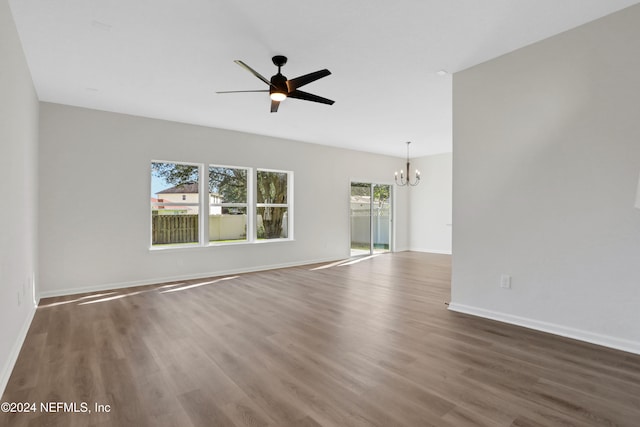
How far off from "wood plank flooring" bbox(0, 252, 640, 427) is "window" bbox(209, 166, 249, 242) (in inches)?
90.7

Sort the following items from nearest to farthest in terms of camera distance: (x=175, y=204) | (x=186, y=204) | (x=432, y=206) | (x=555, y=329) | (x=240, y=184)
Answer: (x=555, y=329) → (x=175, y=204) → (x=186, y=204) → (x=240, y=184) → (x=432, y=206)

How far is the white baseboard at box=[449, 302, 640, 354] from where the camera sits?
8.87 feet

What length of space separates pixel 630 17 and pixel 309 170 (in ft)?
18.1

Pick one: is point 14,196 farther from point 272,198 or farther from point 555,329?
point 555,329

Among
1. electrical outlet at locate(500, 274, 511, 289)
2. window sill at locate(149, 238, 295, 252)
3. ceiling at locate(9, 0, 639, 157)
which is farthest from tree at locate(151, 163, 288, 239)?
electrical outlet at locate(500, 274, 511, 289)

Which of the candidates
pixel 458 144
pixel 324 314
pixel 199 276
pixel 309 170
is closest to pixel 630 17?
A: pixel 458 144

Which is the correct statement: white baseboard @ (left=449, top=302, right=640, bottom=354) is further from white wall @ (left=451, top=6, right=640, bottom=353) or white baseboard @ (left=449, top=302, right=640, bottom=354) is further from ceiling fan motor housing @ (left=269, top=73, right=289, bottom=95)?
ceiling fan motor housing @ (left=269, top=73, right=289, bottom=95)

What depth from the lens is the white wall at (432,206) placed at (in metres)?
8.99

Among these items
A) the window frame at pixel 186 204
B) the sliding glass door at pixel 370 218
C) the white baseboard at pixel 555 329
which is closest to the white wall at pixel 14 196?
the window frame at pixel 186 204

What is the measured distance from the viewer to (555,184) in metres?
3.08

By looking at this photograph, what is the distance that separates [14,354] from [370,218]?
7462 mm

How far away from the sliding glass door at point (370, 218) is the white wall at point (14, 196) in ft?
20.6

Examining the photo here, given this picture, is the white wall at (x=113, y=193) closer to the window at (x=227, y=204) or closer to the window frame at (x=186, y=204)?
the window frame at (x=186, y=204)

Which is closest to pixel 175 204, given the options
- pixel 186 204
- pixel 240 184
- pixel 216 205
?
pixel 186 204
